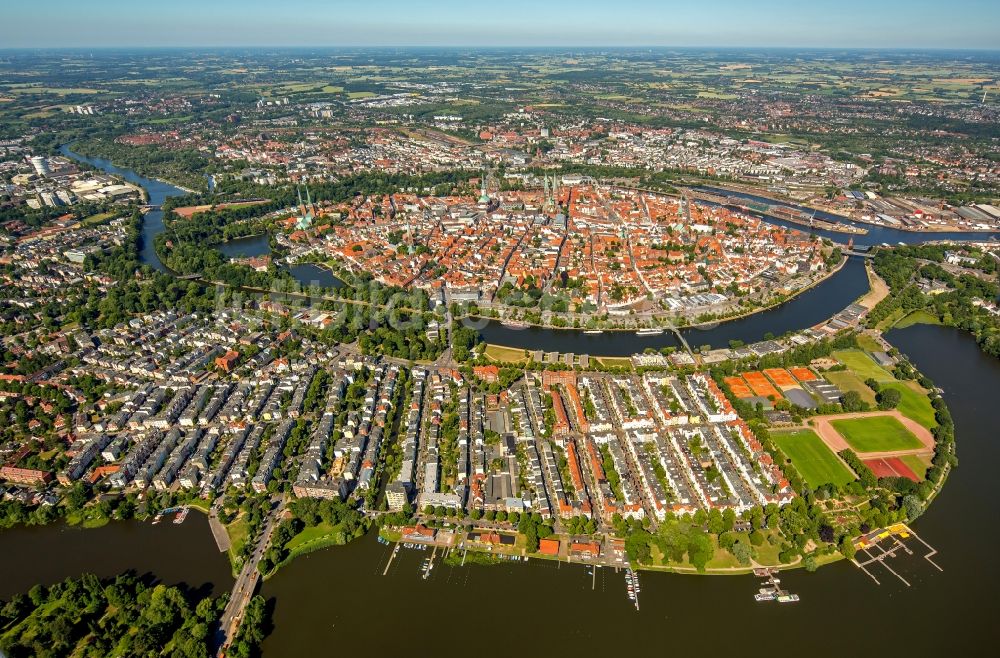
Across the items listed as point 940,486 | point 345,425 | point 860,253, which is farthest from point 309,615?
point 860,253

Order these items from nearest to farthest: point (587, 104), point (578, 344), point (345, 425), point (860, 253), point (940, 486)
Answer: point (940, 486) < point (345, 425) < point (578, 344) < point (860, 253) < point (587, 104)

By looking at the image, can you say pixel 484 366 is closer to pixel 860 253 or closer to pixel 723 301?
pixel 723 301

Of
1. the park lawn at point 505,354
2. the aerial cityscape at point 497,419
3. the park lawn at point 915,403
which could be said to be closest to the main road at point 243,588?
the aerial cityscape at point 497,419

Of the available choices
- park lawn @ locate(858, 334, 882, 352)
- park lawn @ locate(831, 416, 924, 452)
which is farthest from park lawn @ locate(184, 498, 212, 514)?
park lawn @ locate(858, 334, 882, 352)

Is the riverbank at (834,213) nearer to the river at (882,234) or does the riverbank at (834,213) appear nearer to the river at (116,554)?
the river at (882,234)

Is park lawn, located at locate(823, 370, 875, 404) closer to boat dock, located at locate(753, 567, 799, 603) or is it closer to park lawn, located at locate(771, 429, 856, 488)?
park lawn, located at locate(771, 429, 856, 488)
